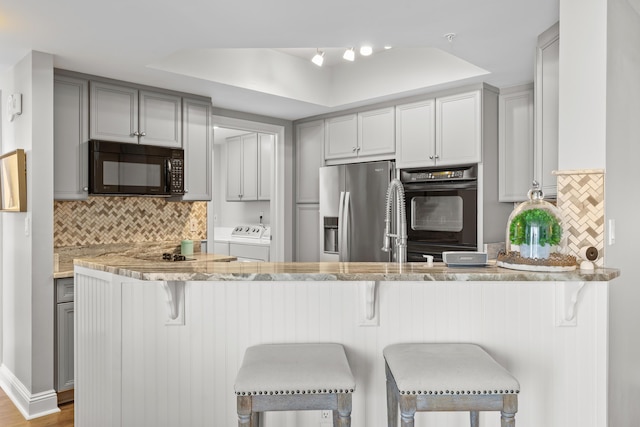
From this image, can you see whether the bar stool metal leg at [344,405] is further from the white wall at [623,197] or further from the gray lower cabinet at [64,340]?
the gray lower cabinet at [64,340]

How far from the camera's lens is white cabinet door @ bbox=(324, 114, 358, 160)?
4.50 metres

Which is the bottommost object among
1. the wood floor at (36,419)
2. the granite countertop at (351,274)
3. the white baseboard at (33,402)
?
the wood floor at (36,419)

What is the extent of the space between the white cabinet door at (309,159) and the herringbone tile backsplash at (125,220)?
108 cm

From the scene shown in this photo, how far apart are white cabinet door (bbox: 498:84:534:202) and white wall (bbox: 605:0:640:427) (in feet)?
3.81

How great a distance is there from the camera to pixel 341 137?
15.1 ft

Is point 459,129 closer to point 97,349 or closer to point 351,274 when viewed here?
point 351,274

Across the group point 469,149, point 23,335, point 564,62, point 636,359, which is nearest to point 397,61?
point 469,149

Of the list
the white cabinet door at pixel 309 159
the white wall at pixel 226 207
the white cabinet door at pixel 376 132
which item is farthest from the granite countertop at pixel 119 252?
the white wall at pixel 226 207

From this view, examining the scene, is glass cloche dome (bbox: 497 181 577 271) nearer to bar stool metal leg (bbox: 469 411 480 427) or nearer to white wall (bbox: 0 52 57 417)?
bar stool metal leg (bbox: 469 411 480 427)

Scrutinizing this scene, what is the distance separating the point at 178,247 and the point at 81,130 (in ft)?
4.38

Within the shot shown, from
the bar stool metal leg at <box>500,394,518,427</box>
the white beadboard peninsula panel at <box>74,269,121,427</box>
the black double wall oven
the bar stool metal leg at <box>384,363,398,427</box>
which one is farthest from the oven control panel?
the white beadboard peninsula panel at <box>74,269,121,427</box>

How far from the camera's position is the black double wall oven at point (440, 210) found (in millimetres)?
3691

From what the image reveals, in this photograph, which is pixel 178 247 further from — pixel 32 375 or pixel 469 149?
pixel 469 149

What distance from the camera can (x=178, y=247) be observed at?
4273 millimetres
